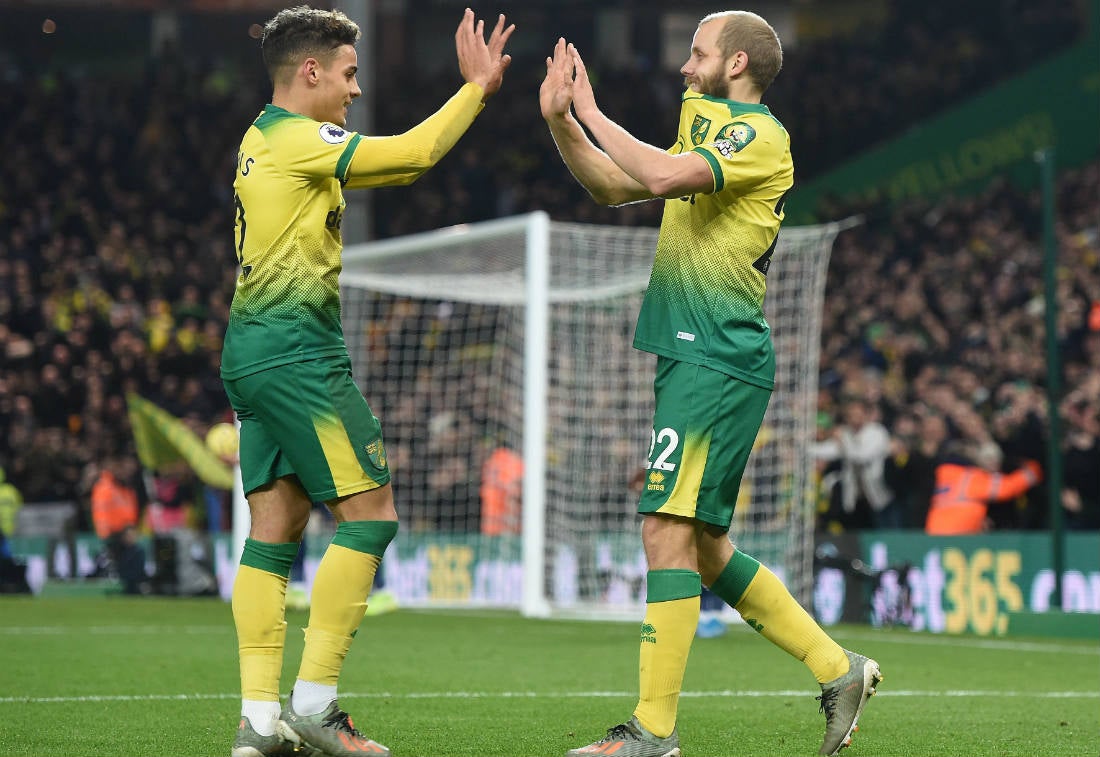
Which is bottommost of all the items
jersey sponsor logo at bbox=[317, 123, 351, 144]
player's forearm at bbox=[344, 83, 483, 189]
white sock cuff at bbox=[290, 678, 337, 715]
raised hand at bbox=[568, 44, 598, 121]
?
white sock cuff at bbox=[290, 678, 337, 715]

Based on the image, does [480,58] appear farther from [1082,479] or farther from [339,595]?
[1082,479]

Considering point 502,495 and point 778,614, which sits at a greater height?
point 778,614

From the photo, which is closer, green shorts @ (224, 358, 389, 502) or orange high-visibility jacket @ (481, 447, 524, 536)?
green shorts @ (224, 358, 389, 502)

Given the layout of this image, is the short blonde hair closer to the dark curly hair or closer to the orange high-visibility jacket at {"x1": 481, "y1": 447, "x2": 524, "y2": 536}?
the dark curly hair

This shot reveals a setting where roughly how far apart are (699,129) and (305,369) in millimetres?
1258

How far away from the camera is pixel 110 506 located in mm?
16406

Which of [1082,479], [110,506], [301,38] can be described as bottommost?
[110,506]

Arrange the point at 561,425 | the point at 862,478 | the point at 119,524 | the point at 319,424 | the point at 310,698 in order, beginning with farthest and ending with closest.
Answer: the point at 119,524 → the point at 862,478 → the point at 561,425 → the point at 319,424 → the point at 310,698

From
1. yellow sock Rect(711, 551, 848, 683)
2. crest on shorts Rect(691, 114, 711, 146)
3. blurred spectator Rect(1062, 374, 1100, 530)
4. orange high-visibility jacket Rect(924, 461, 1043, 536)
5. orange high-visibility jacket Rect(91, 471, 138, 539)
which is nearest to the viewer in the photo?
crest on shorts Rect(691, 114, 711, 146)

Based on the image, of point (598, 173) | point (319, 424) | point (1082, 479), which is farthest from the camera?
point (1082, 479)

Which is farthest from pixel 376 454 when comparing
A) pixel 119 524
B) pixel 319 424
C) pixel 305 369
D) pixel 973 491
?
pixel 119 524

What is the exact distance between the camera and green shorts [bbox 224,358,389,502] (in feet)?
13.8

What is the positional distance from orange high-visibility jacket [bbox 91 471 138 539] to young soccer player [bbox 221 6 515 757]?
1244 centimetres

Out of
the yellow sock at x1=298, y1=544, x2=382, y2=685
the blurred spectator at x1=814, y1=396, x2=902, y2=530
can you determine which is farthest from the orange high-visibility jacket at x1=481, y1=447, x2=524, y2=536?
the yellow sock at x1=298, y1=544, x2=382, y2=685
